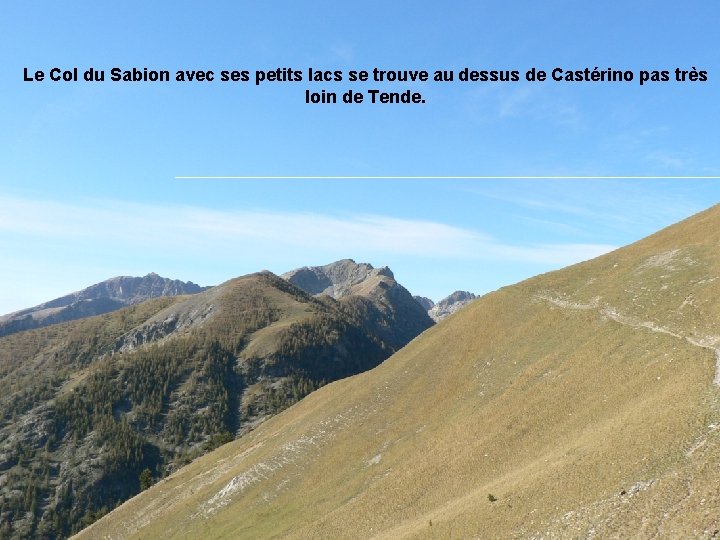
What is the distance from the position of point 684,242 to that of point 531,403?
40.8m

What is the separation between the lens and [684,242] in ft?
250

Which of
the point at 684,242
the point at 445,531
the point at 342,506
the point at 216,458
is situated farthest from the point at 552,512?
the point at 216,458

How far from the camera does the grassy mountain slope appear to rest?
102 ft

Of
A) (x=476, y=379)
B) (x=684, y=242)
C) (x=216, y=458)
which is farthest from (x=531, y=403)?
(x=216, y=458)

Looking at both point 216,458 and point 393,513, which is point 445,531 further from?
point 216,458

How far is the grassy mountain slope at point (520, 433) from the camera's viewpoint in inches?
1225

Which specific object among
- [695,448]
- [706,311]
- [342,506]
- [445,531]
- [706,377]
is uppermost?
[706,311]

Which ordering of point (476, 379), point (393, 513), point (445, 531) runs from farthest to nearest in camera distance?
point (476, 379) → point (393, 513) → point (445, 531)

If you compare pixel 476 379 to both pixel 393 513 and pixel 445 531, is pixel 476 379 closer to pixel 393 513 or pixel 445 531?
pixel 393 513

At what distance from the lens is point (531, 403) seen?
176ft

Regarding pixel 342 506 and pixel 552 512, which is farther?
pixel 342 506

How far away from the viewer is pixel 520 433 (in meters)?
49.3

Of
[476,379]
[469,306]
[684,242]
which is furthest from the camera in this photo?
[469,306]

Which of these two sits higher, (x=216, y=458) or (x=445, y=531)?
(x=445, y=531)
